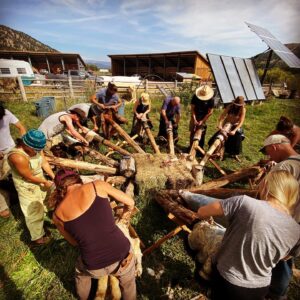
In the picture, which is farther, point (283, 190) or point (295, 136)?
point (295, 136)

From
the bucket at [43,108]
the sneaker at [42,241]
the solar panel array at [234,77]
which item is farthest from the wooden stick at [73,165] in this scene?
the solar panel array at [234,77]

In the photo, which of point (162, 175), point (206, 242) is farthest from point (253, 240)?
point (162, 175)

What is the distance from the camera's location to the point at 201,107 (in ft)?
20.8

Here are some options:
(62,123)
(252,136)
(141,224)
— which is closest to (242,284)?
(141,224)

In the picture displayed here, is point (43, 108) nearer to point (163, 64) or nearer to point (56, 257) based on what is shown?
point (56, 257)

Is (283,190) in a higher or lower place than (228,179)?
higher

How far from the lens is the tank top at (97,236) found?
6.57 feet

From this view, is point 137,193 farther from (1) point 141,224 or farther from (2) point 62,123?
(2) point 62,123

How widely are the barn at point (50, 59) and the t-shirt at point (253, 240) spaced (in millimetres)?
32223

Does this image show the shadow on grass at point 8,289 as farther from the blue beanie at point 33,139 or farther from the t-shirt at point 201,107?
the t-shirt at point 201,107

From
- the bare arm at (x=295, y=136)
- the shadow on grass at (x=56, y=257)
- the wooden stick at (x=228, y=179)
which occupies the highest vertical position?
the bare arm at (x=295, y=136)

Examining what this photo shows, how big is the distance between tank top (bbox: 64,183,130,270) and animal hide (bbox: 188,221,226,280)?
935 mm

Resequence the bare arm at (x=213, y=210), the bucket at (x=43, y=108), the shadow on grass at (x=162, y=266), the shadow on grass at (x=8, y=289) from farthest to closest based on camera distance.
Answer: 1. the bucket at (x=43, y=108)
2. the shadow on grass at (x=162, y=266)
3. the shadow on grass at (x=8, y=289)
4. the bare arm at (x=213, y=210)

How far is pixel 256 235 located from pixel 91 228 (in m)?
1.43
